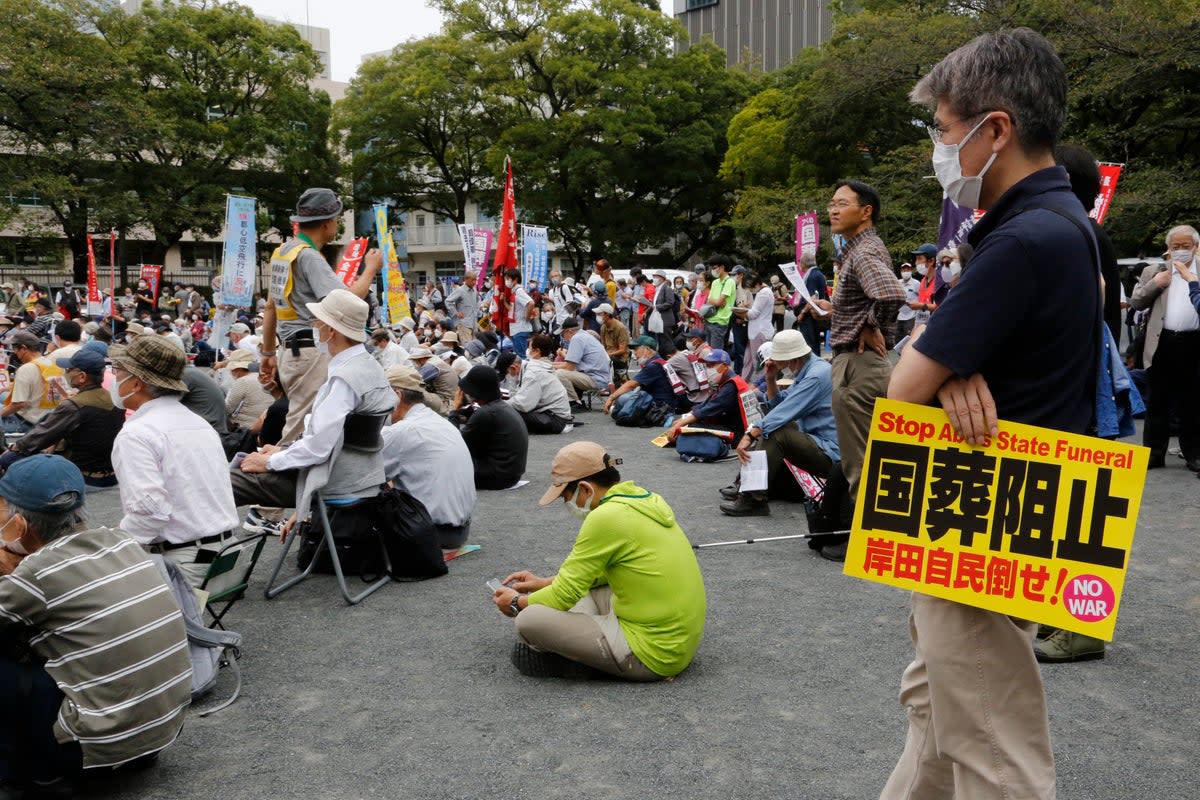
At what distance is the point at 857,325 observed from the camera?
516cm

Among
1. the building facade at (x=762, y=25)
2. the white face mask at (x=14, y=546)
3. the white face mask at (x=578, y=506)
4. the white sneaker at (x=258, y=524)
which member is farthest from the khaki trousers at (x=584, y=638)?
the building facade at (x=762, y=25)

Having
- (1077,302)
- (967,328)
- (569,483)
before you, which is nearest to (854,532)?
(967,328)

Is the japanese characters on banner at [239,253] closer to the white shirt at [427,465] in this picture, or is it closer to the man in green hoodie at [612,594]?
the white shirt at [427,465]

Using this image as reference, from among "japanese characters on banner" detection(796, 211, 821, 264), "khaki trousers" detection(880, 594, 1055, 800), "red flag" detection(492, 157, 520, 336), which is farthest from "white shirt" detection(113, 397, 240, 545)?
"japanese characters on banner" detection(796, 211, 821, 264)

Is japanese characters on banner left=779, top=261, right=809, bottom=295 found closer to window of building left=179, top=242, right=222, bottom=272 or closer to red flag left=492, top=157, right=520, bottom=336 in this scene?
red flag left=492, top=157, right=520, bottom=336

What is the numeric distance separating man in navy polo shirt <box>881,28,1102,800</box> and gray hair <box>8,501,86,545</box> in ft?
8.87

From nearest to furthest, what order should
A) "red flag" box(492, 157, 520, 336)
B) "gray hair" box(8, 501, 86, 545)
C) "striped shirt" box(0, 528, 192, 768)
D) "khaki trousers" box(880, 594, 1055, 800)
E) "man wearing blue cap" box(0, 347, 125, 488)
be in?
"khaki trousers" box(880, 594, 1055, 800) → "striped shirt" box(0, 528, 192, 768) → "gray hair" box(8, 501, 86, 545) → "man wearing blue cap" box(0, 347, 125, 488) → "red flag" box(492, 157, 520, 336)

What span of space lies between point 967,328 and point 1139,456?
0.40m

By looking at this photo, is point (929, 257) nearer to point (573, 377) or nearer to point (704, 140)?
point (573, 377)

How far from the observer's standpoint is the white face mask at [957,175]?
1892mm

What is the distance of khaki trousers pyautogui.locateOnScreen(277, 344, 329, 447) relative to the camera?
6059mm

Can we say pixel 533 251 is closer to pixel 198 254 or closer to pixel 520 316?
pixel 520 316

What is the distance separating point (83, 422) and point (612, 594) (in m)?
5.84

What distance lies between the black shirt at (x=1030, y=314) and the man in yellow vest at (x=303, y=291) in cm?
458
